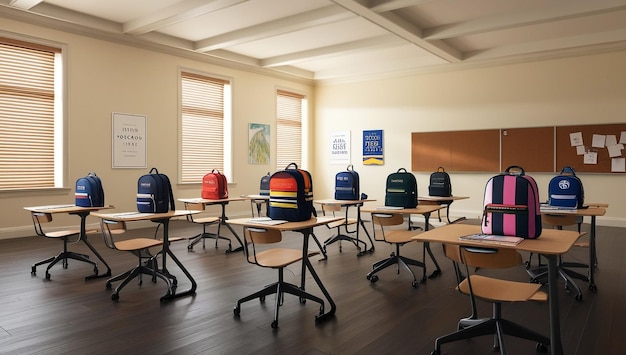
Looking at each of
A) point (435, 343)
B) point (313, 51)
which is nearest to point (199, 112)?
point (313, 51)

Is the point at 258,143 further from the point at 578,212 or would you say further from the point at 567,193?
the point at 578,212

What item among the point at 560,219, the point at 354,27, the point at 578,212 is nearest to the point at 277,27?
the point at 354,27

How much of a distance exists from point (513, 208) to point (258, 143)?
307 inches

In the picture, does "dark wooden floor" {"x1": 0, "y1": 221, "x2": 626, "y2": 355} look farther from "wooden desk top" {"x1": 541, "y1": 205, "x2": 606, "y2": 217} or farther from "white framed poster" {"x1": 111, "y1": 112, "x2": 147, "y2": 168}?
"white framed poster" {"x1": 111, "y1": 112, "x2": 147, "y2": 168}

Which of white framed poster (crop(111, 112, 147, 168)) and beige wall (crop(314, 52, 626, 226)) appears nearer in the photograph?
white framed poster (crop(111, 112, 147, 168))

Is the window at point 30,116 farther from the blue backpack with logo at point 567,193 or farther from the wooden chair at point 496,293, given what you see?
the blue backpack with logo at point 567,193

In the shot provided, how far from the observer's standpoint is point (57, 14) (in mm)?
6453

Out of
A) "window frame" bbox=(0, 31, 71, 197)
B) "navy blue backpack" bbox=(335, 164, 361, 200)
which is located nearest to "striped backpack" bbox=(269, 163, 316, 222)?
"navy blue backpack" bbox=(335, 164, 361, 200)

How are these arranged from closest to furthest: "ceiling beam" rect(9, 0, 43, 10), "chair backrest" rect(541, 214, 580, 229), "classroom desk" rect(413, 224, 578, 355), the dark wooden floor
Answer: "classroom desk" rect(413, 224, 578, 355) < the dark wooden floor < "chair backrest" rect(541, 214, 580, 229) < "ceiling beam" rect(9, 0, 43, 10)

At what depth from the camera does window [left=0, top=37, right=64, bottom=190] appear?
640 centimetres

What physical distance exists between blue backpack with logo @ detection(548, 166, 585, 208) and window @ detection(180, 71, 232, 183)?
6354mm

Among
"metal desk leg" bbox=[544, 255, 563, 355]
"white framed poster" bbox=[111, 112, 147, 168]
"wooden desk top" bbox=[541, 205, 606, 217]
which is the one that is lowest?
"metal desk leg" bbox=[544, 255, 563, 355]

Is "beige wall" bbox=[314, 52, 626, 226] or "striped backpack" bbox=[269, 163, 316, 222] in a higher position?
"beige wall" bbox=[314, 52, 626, 226]

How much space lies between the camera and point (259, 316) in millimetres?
3309
